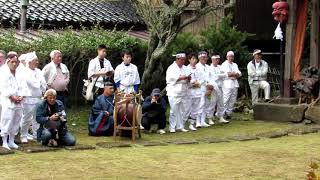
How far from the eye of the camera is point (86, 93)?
12969mm

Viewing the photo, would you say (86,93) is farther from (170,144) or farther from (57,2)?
(57,2)

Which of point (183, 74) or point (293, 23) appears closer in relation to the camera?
point (183, 74)

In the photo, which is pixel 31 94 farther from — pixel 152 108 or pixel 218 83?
pixel 218 83

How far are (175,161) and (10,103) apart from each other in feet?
10.1

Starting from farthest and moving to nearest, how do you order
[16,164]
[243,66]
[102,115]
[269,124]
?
[243,66]
[269,124]
[102,115]
[16,164]

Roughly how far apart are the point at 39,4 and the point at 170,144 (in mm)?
10939

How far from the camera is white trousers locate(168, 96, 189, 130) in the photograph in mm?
12828

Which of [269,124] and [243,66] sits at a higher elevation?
[243,66]

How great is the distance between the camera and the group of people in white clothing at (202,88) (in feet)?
42.2

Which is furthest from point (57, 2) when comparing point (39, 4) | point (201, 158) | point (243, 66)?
point (201, 158)

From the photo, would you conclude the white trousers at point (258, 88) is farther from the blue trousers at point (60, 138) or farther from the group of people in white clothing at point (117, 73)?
the blue trousers at point (60, 138)

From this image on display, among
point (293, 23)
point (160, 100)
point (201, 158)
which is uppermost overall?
point (293, 23)

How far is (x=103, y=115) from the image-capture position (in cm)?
1196

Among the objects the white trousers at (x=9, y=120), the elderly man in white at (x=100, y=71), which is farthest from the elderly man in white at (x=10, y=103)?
the elderly man in white at (x=100, y=71)
